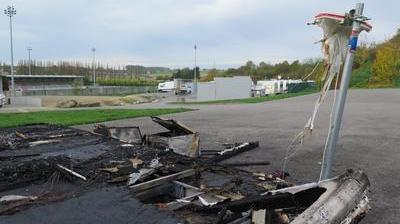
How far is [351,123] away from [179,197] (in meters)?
11.0

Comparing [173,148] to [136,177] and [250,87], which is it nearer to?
[136,177]

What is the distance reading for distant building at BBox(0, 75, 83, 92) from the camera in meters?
61.2

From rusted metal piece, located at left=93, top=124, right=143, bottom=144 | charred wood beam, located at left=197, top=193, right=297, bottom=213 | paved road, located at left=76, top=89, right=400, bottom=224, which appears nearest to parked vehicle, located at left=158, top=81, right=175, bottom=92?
paved road, located at left=76, top=89, right=400, bottom=224

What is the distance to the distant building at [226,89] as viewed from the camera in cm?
4647

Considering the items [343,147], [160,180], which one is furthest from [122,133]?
[343,147]

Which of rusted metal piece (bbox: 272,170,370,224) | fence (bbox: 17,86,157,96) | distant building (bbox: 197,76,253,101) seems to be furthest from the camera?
fence (bbox: 17,86,157,96)

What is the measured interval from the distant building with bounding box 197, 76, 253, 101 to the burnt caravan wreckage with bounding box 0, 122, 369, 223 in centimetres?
3967

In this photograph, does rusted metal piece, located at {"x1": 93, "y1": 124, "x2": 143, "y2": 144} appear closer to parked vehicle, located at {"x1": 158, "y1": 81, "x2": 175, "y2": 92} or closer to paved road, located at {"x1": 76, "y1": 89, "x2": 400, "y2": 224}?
paved road, located at {"x1": 76, "y1": 89, "x2": 400, "y2": 224}

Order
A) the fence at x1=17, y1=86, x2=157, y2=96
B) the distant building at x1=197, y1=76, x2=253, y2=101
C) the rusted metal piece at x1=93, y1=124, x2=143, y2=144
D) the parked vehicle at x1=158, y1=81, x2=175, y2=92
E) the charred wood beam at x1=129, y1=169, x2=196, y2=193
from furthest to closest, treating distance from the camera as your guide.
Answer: the parked vehicle at x1=158, y1=81, x2=175, y2=92 < the fence at x1=17, y1=86, x2=157, y2=96 < the distant building at x1=197, y1=76, x2=253, y2=101 < the rusted metal piece at x1=93, y1=124, x2=143, y2=144 < the charred wood beam at x1=129, y1=169, x2=196, y2=193

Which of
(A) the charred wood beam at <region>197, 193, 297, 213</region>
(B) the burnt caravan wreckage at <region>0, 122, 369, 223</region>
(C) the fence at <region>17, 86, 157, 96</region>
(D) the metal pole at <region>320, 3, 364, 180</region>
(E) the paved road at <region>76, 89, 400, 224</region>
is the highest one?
(D) the metal pole at <region>320, 3, 364, 180</region>

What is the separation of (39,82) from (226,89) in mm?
36928

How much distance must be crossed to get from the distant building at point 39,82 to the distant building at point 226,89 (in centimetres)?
2530

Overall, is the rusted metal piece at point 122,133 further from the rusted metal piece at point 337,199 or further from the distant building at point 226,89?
the distant building at point 226,89

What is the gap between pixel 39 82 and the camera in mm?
68625
